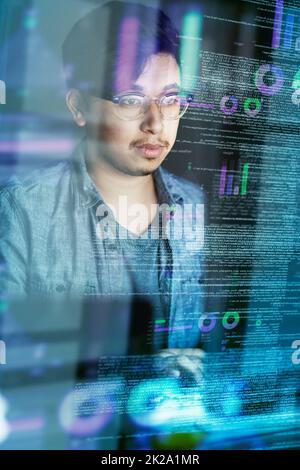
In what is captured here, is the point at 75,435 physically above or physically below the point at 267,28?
below

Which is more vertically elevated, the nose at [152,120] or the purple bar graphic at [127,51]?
the purple bar graphic at [127,51]

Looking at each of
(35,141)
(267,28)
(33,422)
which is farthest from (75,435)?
(267,28)

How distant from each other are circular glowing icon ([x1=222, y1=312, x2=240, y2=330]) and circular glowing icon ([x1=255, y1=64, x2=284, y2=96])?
1.70 ft

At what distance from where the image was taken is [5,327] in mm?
949

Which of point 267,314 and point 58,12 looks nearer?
point 58,12

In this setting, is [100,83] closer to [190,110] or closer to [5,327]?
[190,110]

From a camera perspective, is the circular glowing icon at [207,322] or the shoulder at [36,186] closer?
the shoulder at [36,186]

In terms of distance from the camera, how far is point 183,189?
1.01 metres

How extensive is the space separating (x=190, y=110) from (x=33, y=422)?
0.77m

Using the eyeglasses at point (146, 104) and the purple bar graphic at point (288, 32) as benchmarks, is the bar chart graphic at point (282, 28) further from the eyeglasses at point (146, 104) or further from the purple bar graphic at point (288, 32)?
the eyeglasses at point (146, 104)

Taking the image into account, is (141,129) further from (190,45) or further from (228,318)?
(228,318)

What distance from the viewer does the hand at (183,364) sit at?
40.6 inches

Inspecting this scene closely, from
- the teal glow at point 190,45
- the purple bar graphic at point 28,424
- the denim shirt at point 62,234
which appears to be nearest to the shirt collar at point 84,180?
the denim shirt at point 62,234

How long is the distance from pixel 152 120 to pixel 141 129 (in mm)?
31
